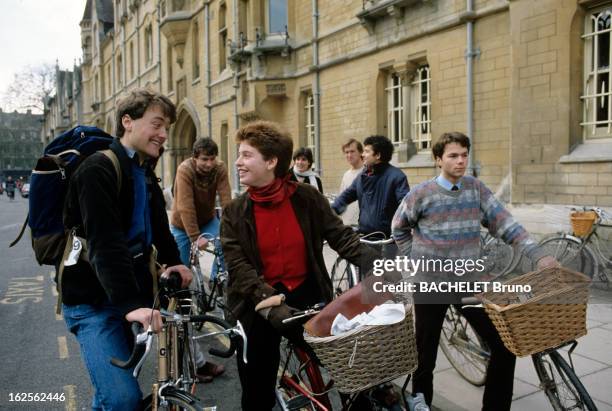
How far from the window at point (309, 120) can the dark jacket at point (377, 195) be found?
37.6 feet

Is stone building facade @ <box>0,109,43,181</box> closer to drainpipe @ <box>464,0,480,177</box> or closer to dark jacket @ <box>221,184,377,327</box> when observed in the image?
drainpipe @ <box>464,0,480,177</box>

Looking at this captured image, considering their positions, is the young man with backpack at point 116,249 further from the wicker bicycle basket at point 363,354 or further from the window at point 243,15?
the window at point 243,15

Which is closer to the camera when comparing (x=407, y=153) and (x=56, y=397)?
(x=56, y=397)

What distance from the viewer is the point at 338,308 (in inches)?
99.1

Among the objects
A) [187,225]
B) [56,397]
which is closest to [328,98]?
[187,225]

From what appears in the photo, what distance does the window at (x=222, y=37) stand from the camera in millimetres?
22337

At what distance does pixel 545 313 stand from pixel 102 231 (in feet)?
6.53

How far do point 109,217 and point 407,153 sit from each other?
34.9ft

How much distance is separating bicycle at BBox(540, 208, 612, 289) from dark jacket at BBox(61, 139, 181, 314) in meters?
6.64

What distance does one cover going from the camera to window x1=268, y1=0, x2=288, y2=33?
18.3m

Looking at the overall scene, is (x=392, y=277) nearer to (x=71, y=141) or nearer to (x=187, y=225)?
(x=71, y=141)

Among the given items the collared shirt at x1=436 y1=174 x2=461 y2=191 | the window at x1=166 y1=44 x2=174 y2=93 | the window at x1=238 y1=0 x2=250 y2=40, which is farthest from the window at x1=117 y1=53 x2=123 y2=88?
the collared shirt at x1=436 y1=174 x2=461 y2=191

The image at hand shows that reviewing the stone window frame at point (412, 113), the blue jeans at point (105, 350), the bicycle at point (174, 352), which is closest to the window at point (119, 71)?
the stone window frame at point (412, 113)

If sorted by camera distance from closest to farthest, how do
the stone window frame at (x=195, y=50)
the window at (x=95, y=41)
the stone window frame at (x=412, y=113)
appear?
the stone window frame at (x=412, y=113), the stone window frame at (x=195, y=50), the window at (x=95, y=41)
